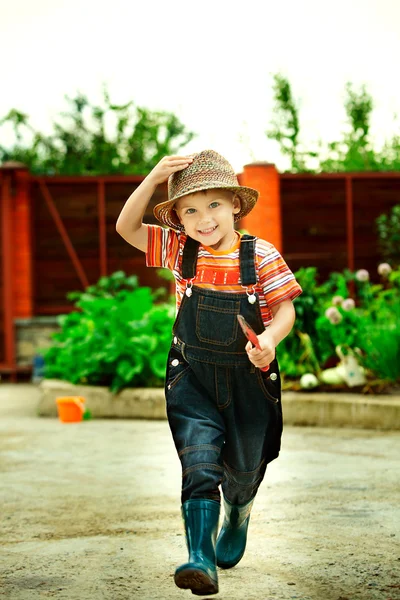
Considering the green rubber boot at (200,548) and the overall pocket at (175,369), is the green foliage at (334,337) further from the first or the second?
the green rubber boot at (200,548)

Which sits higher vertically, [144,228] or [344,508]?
[144,228]

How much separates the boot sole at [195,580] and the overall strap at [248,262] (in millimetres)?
905

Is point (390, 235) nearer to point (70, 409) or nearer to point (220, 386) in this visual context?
point (70, 409)

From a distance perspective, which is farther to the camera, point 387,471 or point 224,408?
point 387,471

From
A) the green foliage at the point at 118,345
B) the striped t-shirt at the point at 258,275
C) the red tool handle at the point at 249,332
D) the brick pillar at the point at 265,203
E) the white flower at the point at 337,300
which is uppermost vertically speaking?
the brick pillar at the point at 265,203

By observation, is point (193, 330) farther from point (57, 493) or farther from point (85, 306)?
point (85, 306)

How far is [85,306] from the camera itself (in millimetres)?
8930

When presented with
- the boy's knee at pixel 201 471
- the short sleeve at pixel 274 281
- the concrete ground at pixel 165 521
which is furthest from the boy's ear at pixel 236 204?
the concrete ground at pixel 165 521

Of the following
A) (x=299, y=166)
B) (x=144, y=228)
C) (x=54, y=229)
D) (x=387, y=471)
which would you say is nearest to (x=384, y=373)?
(x=387, y=471)

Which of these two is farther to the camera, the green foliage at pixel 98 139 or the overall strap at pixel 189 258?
the green foliage at pixel 98 139

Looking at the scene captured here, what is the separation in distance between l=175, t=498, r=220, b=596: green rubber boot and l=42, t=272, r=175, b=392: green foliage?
16.1ft

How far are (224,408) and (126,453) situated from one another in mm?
3052

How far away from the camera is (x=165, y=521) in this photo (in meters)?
4.05

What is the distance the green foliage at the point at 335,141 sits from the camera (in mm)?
17422
